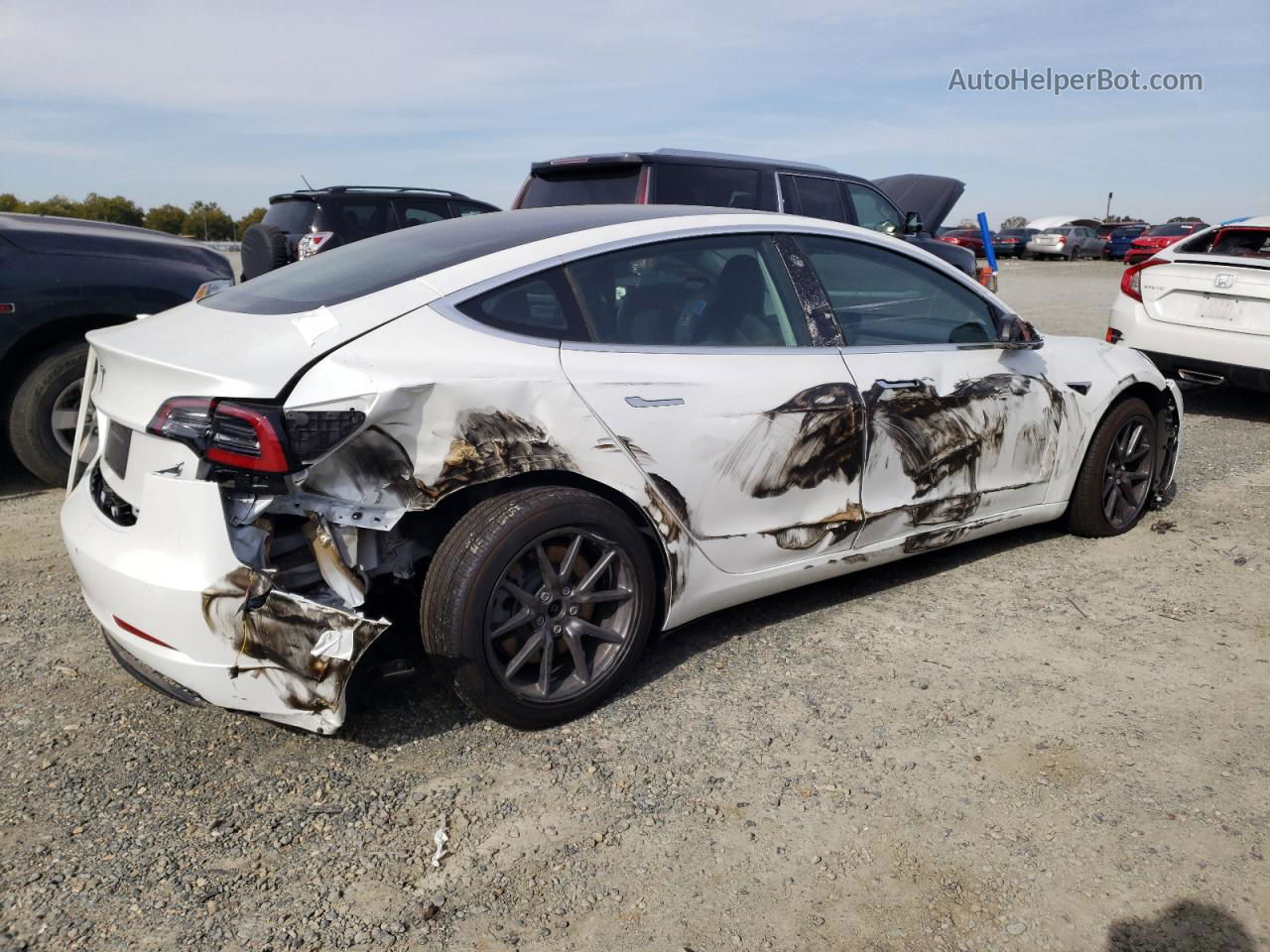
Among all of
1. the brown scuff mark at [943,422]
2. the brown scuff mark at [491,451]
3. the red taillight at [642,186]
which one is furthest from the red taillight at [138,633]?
the red taillight at [642,186]

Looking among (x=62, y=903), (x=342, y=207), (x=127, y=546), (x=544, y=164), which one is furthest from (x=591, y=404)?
(x=342, y=207)

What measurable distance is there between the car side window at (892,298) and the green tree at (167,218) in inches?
1960

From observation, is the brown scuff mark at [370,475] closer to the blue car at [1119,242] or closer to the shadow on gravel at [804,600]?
the shadow on gravel at [804,600]

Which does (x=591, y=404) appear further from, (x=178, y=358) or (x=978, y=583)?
(x=978, y=583)

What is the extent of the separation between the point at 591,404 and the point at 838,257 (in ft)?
4.41

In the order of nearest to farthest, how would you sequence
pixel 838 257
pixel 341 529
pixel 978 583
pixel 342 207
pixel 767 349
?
pixel 341 529 < pixel 767 349 < pixel 838 257 < pixel 978 583 < pixel 342 207

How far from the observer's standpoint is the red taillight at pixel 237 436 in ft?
8.41

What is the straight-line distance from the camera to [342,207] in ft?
32.9

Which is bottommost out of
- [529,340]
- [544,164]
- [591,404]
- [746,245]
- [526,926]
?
[526,926]

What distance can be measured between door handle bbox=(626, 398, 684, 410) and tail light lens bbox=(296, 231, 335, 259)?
7.37 m

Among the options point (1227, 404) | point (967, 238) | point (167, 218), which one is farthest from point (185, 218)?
point (1227, 404)

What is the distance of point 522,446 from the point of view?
9.52ft

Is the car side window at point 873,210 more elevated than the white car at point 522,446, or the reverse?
the car side window at point 873,210

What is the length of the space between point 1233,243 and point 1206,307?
691 mm
